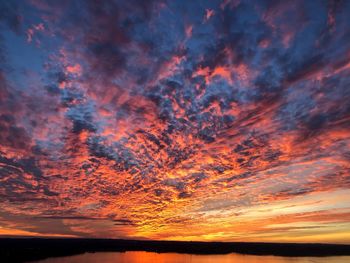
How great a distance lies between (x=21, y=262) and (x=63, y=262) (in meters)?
10.5

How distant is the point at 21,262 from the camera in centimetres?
6769

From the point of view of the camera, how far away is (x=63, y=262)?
246 ft

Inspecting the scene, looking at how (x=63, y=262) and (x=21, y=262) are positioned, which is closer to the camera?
(x=21, y=262)
